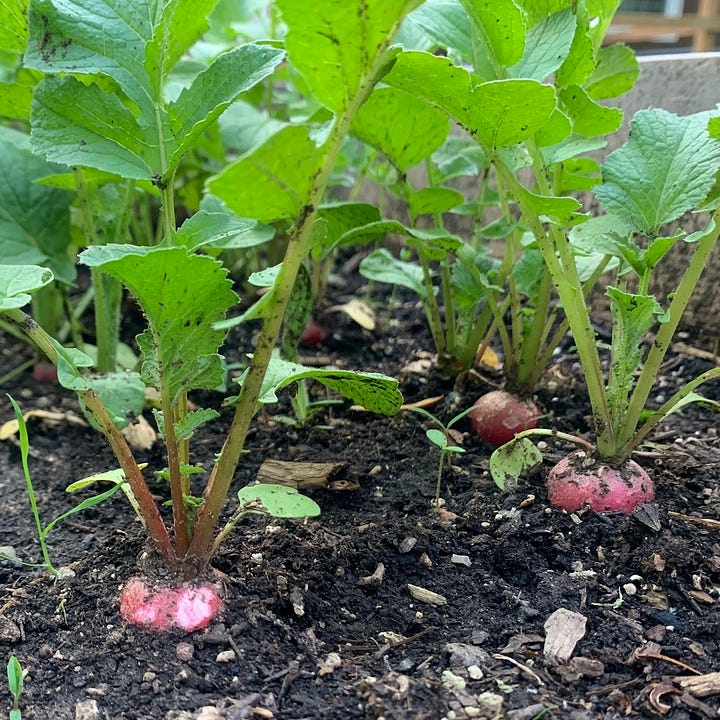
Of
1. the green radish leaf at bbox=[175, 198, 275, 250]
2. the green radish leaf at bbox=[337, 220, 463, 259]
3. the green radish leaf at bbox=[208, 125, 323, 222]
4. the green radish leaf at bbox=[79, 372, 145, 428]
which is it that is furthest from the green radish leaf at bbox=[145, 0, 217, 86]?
the green radish leaf at bbox=[79, 372, 145, 428]

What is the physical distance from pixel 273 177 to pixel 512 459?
559mm

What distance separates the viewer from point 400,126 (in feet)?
3.78

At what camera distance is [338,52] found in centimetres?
64

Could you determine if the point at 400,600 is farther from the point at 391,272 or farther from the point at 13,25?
the point at 13,25

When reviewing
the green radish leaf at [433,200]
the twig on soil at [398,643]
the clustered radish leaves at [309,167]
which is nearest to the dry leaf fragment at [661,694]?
the twig on soil at [398,643]

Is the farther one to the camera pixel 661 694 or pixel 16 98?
pixel 16 98

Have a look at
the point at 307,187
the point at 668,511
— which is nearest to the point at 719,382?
the point at 668,511

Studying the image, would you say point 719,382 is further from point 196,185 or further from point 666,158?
point 196,185

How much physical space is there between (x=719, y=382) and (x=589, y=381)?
1.74 ft

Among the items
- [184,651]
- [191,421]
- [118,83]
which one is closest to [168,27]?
[118,83]

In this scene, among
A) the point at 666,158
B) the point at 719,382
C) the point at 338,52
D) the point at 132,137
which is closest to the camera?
the point at 338,52

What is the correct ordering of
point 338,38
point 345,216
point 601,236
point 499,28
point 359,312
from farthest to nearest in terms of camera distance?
point 359,312
point 345,216
point 601,236
point 499,28
point 338,38

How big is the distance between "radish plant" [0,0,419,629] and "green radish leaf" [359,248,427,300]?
49cm

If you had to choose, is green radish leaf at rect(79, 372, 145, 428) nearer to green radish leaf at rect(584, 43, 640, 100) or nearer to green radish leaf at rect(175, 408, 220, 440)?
green radish leaf at rect(175, 408, 220, 440)
